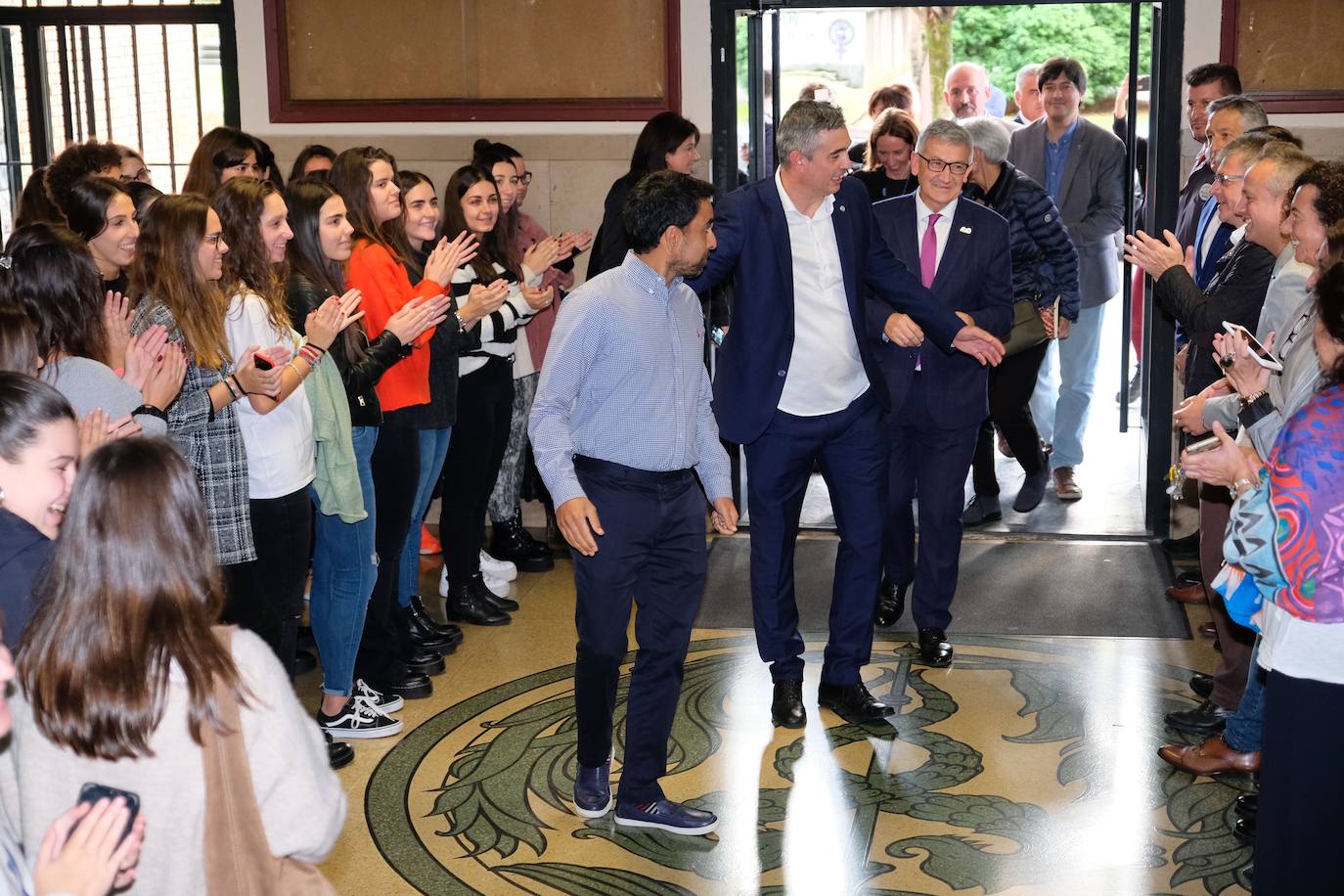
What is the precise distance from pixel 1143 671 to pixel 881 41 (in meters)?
7.63

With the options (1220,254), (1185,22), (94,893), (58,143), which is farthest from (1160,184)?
(94,893)

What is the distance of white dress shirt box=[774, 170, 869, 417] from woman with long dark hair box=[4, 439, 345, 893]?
9.15 feet

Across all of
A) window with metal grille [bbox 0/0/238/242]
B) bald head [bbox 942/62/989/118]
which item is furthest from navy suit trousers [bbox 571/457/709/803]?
bald head [bbox 942/62/989/118]

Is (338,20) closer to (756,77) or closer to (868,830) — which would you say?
(756,77)

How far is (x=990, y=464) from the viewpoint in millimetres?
7262

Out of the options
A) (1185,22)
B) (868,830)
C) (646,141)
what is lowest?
(868,830)

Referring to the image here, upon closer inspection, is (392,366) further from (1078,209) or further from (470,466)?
(1078,209)

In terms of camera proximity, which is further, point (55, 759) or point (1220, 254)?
A: point (1220, 254)

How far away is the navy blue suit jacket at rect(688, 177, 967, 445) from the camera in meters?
4.60

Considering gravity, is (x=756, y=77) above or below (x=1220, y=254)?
above

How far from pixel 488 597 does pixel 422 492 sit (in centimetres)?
62

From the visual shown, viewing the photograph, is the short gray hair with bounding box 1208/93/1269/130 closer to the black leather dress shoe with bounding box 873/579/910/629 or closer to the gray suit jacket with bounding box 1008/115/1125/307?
the gray suit jacket with bounding box 1008/115/1125/307

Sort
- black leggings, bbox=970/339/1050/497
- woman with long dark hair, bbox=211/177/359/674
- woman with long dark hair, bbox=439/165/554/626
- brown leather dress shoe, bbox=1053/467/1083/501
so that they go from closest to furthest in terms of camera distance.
Result: woman with long dark hair, bbox=211/177/359/674, woman with long dark hair, bbox=439/165/554/626, black leggings, bbox=970/339/1050/497, brown leather dress shoe, bbox=1053/467/1083/501

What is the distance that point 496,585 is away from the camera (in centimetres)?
612
